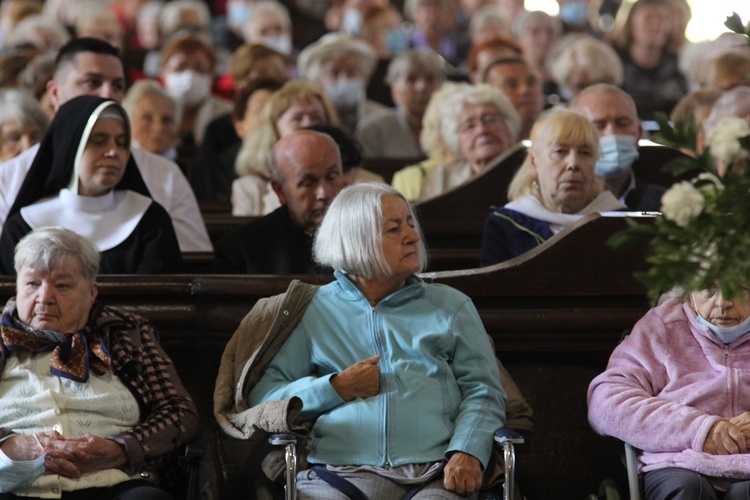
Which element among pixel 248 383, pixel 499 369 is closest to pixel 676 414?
pixel 499 369

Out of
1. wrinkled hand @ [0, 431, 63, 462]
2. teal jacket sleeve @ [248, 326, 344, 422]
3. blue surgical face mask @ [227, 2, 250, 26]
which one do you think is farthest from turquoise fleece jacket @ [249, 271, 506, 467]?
blue surgical face mask @ [227, 2, 250, 26]

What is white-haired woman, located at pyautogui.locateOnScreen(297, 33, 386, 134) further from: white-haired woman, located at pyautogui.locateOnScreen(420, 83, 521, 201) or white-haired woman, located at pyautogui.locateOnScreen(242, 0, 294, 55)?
white-haired woman, located at pyautogui.locateOnScreen(242, 0, 294, 55)

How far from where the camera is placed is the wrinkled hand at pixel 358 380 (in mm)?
3742

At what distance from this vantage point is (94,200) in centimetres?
477

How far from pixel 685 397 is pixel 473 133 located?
8.79ft

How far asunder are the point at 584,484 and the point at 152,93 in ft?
11.5

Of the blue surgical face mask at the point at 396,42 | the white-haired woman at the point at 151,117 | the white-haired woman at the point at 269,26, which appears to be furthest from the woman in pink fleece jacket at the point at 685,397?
the blue surgical face mask at the point at 396,42

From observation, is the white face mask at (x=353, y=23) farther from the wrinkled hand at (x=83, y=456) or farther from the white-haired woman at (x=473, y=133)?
the wrinkled hand at (x=83, y=456)

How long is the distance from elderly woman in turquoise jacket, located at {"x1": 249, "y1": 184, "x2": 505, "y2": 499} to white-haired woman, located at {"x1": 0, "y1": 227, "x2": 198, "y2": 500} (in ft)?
1.04

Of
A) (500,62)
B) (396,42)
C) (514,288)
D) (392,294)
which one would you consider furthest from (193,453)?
(396,42)

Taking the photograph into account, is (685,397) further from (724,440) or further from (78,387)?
(78,387)

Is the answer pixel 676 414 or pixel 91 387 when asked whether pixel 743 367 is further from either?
pixel 91 387

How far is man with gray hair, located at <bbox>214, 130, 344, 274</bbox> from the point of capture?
189 inches

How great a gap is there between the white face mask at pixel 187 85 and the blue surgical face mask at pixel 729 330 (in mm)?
4941
